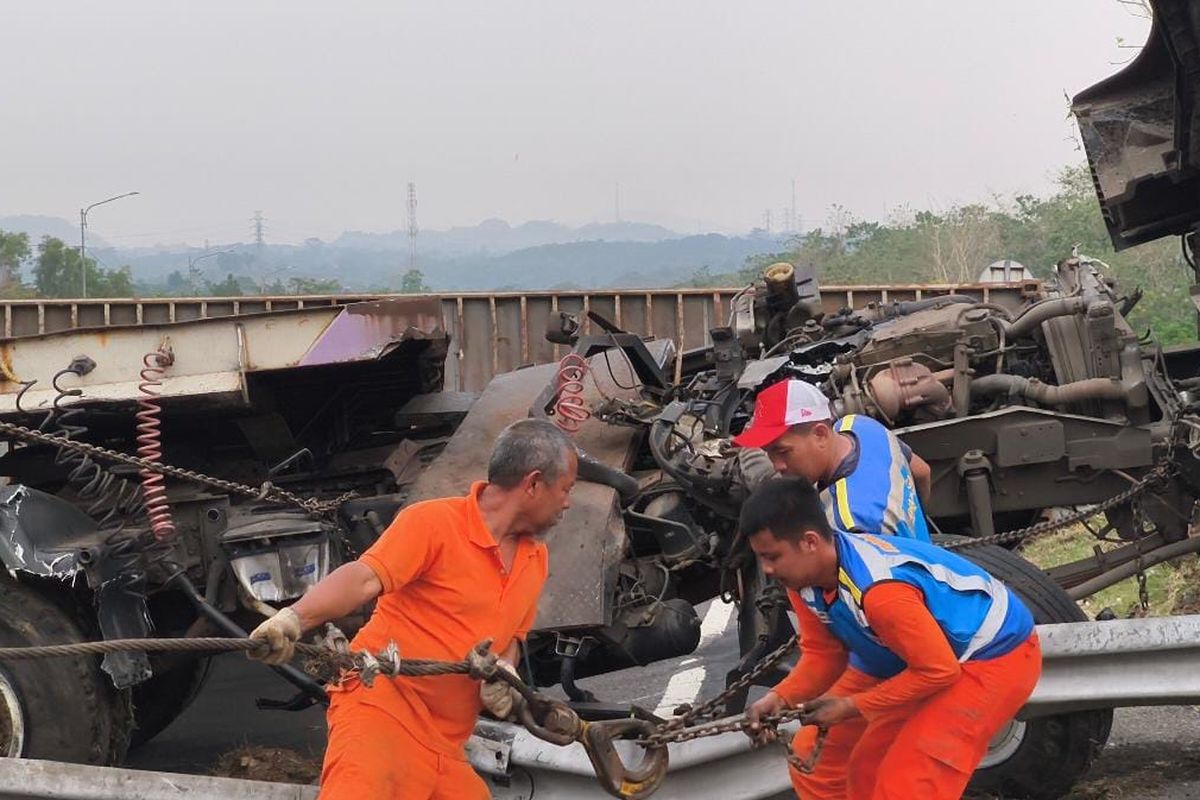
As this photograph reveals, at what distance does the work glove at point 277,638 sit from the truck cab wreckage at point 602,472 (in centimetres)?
158

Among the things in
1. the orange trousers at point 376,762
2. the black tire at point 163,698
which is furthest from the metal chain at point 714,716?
the black tire at point 163,698

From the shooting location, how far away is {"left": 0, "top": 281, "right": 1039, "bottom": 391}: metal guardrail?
15094 millimetres

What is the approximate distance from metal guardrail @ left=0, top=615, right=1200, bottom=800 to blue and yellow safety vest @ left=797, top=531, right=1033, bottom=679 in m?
0.99

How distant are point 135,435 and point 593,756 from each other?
3156mm

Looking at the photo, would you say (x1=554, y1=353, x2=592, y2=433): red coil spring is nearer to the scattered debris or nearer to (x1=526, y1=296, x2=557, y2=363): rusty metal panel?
the scattered debris

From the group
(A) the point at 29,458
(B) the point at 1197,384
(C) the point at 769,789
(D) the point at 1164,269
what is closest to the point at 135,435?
(A) the point at 29,458

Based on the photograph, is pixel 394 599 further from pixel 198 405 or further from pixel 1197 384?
pixel 1197 384

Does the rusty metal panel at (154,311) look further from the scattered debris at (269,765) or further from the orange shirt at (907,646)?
the orange shirt at (907,646)

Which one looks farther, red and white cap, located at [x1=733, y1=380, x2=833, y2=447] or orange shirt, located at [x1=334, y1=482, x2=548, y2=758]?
red and white cap, located at [x1=733, y1=380, x2=833, y2=447]

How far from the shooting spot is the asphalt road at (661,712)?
4680 millimetres

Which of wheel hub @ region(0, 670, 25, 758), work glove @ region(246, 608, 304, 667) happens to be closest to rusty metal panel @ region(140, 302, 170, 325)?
wheel hub @ region(0, 670, 25, 758)

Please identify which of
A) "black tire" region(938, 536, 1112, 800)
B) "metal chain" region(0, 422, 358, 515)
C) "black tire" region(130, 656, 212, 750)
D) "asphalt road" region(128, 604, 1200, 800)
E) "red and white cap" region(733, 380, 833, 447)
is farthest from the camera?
"black tire" region(130, 656, 212, 750)

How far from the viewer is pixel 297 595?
5.12 m

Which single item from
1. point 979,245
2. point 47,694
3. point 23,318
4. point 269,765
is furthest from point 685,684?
point 979,245
